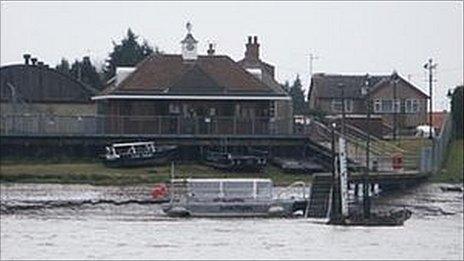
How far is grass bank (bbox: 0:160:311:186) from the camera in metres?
64.2

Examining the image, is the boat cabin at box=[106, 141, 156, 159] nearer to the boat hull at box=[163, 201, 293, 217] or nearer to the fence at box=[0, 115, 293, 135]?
the fence at box=[0, 115, 293, 135]

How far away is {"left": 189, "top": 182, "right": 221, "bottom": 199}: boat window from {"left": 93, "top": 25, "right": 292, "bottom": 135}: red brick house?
62.9ft

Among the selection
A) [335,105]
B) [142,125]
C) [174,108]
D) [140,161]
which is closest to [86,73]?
[335,105]

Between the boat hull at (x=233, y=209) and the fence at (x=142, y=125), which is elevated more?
the fence at (x=142, y=125)

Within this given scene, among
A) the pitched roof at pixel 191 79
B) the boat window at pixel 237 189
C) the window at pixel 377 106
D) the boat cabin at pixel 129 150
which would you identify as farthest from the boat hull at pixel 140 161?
the window at pixel 377 106

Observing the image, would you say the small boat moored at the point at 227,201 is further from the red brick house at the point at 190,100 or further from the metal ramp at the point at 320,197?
the red brick house at the point at 190,100

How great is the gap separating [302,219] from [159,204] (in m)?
6.66

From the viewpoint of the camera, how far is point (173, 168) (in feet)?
223

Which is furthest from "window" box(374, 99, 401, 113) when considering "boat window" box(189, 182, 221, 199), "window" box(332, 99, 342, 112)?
"boat window" box(189, 182, 221, 199)

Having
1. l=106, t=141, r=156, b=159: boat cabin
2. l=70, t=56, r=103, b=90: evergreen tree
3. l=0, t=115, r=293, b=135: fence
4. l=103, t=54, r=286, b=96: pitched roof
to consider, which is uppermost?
l=70, t=56, r=103, b=90: evergreen tree

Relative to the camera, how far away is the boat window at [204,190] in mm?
55719

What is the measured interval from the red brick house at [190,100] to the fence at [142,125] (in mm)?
50

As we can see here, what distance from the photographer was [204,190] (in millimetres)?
56000

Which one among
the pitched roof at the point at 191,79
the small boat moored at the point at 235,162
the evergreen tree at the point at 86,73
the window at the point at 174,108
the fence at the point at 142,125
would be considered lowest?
the small boat moored at the point at 235,162
